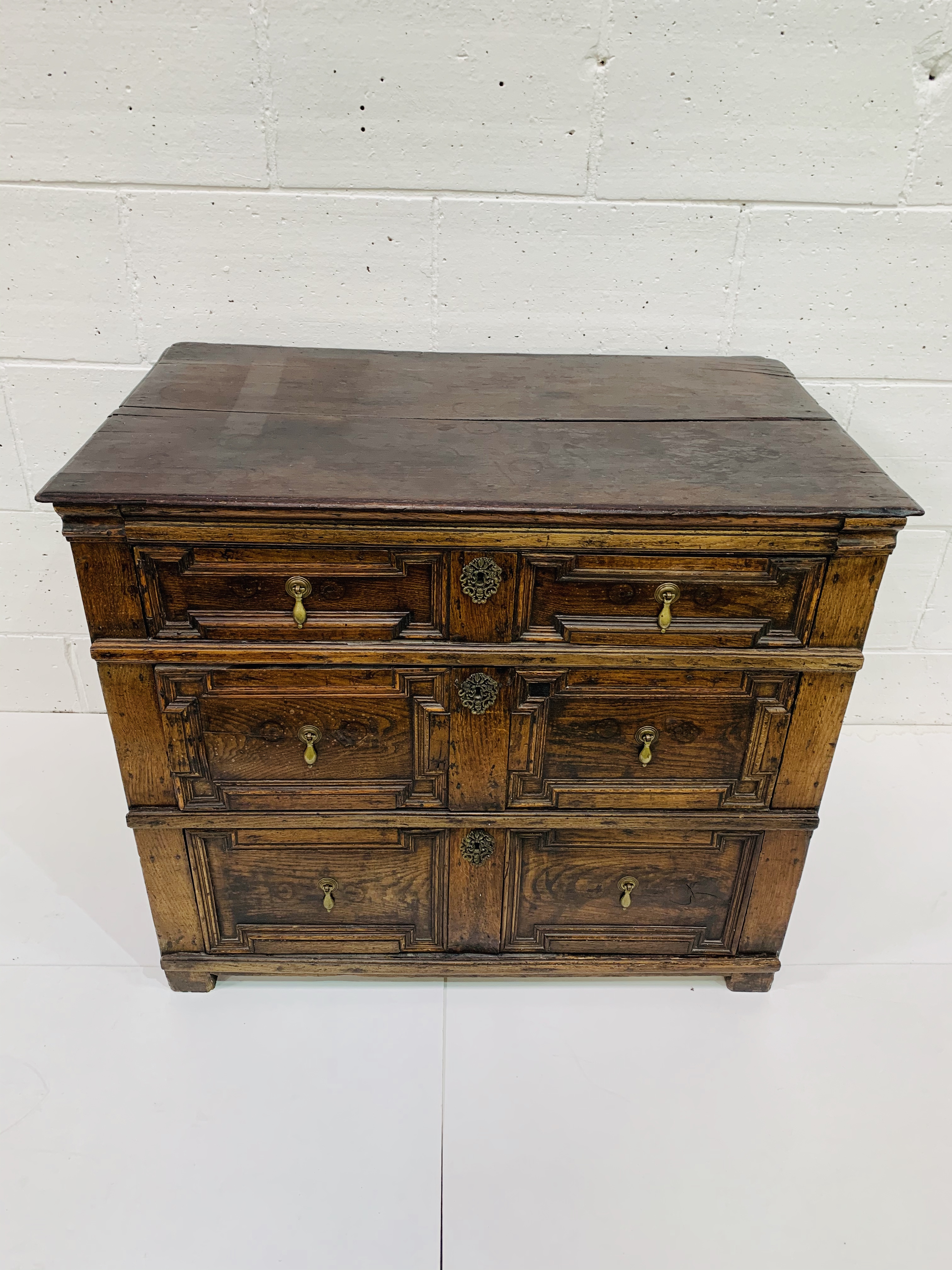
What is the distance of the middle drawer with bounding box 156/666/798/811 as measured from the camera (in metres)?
1.47

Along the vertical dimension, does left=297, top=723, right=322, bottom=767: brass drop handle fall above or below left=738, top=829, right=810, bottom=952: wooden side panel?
above

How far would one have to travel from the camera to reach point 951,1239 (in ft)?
4.59

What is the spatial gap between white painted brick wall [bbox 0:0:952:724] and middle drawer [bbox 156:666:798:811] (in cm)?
89

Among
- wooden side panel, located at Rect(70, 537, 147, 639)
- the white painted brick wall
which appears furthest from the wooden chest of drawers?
the white painted brick wall

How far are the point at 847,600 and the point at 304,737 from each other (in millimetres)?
898

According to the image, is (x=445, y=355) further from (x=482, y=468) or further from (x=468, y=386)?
(x=482, y=468)

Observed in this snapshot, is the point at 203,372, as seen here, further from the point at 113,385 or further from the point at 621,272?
the point at 621,272

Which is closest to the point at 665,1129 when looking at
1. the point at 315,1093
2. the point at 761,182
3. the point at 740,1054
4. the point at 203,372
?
the point at 740,1054

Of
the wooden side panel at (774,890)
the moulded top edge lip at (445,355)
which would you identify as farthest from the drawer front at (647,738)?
the moulded top edge lip at (445,355)

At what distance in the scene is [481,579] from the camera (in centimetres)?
138

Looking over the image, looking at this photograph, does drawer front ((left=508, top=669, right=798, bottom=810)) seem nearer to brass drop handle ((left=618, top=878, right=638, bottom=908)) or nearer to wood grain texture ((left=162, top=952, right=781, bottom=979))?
brass drop handle ((left=618, top=878, right=638, bottom=908))

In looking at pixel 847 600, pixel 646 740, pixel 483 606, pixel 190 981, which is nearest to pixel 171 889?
pixel 190 981

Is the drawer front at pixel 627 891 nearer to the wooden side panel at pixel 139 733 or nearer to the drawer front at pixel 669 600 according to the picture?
the drawer front at pixel 669 600

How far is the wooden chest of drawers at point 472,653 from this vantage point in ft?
4.42
